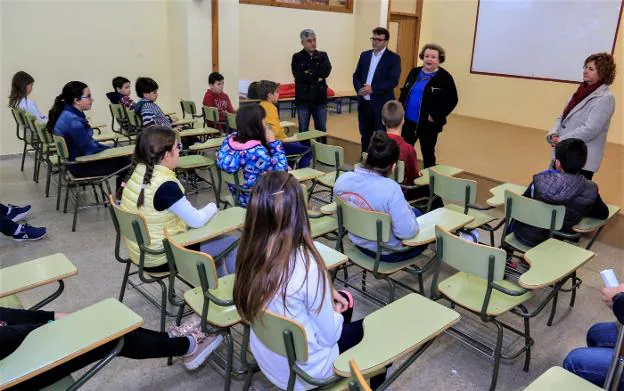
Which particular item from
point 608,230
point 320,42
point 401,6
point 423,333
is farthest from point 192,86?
point 423,333

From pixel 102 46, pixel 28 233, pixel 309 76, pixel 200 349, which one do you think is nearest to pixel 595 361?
pixel 200 349

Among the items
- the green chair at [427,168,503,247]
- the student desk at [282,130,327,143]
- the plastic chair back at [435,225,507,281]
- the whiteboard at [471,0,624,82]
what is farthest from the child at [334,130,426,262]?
the whiteboard at [471,0,624,82]

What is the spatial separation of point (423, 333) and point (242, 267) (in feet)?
2.02

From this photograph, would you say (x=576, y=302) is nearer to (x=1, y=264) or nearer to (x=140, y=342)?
(x=140, y=342)

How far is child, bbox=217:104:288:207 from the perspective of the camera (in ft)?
9.12

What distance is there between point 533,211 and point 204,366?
1.91 metres

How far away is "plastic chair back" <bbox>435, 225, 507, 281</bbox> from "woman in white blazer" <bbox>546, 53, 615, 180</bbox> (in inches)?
80.1

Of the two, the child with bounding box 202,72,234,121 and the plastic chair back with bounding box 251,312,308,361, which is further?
the child with bounding box 202,72,234,121

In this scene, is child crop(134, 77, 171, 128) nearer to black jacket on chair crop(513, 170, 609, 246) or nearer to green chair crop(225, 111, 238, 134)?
green chair crop(225, 111, 238, 134)

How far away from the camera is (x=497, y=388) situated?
2088mm

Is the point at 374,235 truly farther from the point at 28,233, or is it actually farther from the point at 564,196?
the point at 28,233

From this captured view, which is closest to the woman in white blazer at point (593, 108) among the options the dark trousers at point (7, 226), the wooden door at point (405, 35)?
the dark trousers at point (7, 226)

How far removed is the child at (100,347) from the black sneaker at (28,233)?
75.0 inches

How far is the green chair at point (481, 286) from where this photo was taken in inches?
73.5
